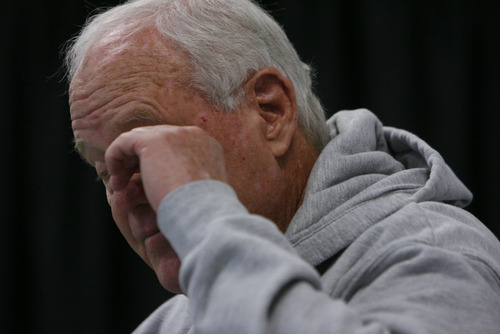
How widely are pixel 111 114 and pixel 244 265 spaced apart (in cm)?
50

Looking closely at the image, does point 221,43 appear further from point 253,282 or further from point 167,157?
point 253,282

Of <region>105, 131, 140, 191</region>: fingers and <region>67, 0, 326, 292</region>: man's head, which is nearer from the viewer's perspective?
<region>105, 131, 140, 191</region>: fingers

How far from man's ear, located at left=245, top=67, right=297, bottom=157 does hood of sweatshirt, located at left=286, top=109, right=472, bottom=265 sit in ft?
0.28

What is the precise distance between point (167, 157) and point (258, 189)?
0.30 metres

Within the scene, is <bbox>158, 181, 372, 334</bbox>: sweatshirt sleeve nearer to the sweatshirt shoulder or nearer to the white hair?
the white hair

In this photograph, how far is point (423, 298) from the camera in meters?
0.78

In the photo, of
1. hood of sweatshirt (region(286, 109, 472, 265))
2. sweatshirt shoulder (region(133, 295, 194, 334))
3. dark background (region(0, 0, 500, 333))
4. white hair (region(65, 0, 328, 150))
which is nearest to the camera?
hood of sweatshirt (region(286, 109, 472, 265))

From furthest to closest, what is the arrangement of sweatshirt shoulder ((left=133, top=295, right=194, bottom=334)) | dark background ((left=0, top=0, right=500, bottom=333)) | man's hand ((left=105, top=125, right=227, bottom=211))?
dark background ((left=0, top=0, right=500, bottom=333))
sweatshirt shoulder ((left=133, top=295, right=194, bottom=334))
man's hand ((left=105, top=125, right=227, bottom=211))

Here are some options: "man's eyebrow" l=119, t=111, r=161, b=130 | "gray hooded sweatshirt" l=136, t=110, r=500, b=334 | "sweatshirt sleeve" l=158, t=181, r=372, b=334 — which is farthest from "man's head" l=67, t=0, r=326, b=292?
"sweatshirt sleeve" l=158, t=181, r=372, b=334

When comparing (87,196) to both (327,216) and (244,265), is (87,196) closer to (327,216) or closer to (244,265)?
(327,216)

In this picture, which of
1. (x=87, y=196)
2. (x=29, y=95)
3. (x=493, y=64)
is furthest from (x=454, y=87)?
(x=29, y=95)

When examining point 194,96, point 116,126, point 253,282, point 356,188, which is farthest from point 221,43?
point 253,282

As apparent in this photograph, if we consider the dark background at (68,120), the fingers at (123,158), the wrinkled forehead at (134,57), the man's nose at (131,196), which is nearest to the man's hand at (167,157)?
the fingers at (123,158)

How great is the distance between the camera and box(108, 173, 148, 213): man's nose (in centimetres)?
108
